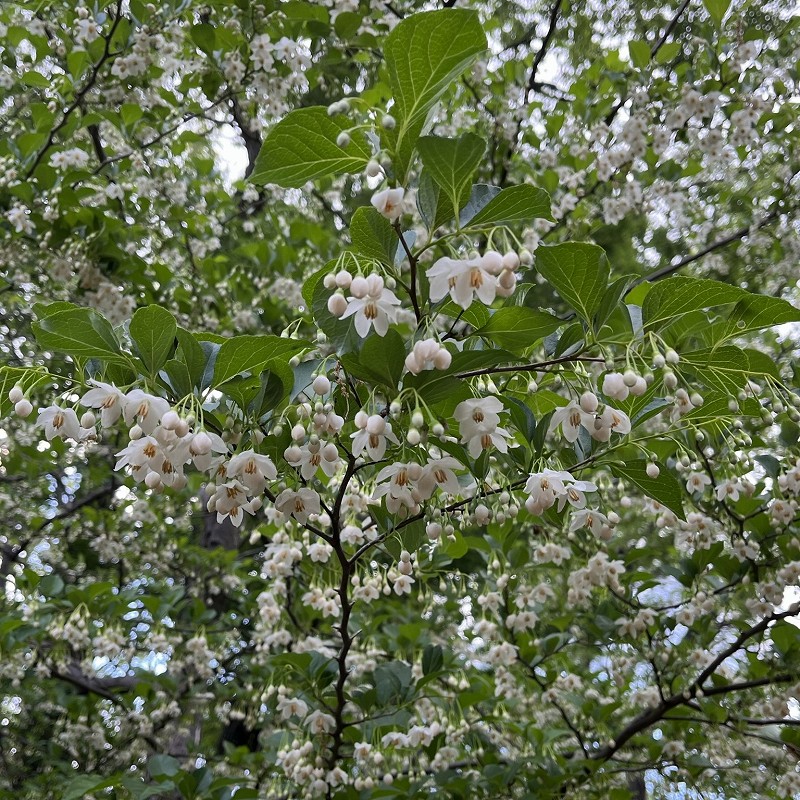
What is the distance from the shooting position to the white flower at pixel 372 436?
1352 mm

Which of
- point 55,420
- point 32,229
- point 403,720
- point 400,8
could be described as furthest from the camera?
point 400,8

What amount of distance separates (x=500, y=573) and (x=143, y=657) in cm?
363

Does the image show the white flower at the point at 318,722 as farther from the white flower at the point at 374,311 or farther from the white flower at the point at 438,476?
the white flower at the point at 374,311

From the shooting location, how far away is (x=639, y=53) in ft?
12.8

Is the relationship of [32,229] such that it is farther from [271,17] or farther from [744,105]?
[744,105]

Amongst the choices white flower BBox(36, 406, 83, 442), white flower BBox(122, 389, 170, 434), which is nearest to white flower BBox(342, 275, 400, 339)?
white flower BBox(122, 389, 170, 434)

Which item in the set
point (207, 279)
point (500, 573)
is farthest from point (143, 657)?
point (500, 573)

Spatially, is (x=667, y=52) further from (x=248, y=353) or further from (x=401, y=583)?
(x=248, y=353)

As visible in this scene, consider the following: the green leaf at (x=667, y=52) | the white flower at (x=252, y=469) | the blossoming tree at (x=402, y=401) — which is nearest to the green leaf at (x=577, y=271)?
the blossoming tree at (x=402, y=401)

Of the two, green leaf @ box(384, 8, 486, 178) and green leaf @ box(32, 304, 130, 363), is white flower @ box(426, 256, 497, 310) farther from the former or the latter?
green leaf @ box(32, 304, 130, 363)

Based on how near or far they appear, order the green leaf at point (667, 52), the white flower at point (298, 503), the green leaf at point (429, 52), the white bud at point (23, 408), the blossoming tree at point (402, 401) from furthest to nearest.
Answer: the green leaf at point (667, 52) → the white flower at point (298, 503) → the white bud at point (23, 408) → the blossoming tree at point (402, 401) → the green leaf at point (429, 52)

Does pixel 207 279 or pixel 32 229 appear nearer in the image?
pixel 32 229

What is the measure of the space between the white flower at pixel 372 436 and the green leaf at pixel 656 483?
67 centimetres

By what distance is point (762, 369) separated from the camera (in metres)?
1.69
